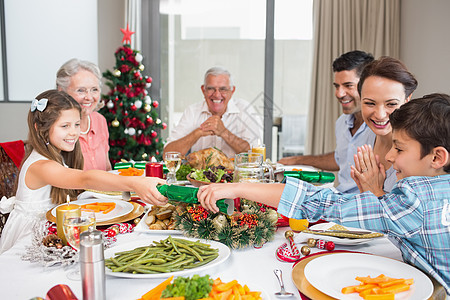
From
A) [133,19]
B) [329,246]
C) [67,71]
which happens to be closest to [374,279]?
[329,246]

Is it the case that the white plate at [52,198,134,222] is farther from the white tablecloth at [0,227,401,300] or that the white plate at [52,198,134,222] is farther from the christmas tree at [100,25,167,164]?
the christmas tree at [100,25,167,164]

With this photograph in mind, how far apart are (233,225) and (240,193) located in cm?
11

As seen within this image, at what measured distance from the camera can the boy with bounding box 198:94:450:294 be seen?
117cm

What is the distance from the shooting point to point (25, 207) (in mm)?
2055

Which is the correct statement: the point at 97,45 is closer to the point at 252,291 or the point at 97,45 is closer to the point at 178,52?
the point at 178,52

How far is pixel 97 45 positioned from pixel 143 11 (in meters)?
0.78

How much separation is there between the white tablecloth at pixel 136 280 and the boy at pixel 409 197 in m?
0.16

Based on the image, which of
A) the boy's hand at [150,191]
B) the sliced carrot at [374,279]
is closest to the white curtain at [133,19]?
the boy's hand at [150,191]

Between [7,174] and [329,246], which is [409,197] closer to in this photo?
[329,246]

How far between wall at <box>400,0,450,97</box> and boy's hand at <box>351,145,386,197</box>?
2.29 metres

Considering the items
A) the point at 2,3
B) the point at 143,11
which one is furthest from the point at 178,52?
the point at 2,3

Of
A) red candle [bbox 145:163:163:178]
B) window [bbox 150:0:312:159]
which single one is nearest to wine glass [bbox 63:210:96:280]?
red candle [bbox 145:163:163:178]

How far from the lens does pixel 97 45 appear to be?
18.4 ft

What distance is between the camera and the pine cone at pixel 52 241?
50.4 inches
